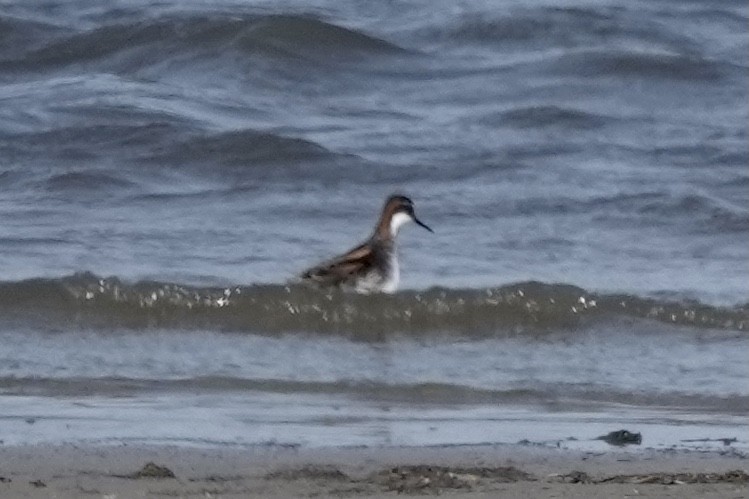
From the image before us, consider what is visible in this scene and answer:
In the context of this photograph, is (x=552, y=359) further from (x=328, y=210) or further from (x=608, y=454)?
(x=328, y=210)

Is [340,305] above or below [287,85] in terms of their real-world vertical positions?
below

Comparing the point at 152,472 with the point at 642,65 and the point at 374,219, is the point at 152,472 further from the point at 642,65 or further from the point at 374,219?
the point at 642,65

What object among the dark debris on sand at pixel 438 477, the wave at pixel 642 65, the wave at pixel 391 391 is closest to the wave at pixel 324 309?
the wave at pixel 391 391

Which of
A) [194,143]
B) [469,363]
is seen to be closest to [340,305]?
[469,363]

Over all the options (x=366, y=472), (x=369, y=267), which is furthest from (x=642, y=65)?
(x=366, y=472)

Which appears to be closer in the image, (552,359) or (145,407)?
(145,407)

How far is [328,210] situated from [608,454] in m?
5.61

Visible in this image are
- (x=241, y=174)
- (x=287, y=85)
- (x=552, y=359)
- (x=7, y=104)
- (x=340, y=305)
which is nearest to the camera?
(x=552, y=359)

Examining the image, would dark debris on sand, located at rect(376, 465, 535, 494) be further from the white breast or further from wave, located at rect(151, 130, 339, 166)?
wave, located at rect(151, 130, 339, 166)

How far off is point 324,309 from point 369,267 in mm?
646

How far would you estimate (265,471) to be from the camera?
5.34 metres

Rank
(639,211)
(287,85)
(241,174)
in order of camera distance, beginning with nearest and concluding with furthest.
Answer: (639,211)
(241,174)
(287,85)

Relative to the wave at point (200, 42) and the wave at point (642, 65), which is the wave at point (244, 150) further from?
the wave at point (642, 65)

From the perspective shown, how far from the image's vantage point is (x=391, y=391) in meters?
6.98
